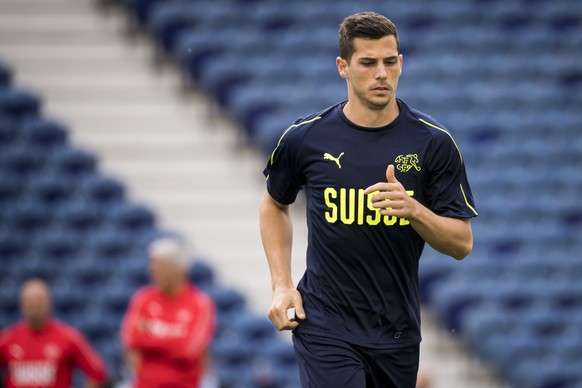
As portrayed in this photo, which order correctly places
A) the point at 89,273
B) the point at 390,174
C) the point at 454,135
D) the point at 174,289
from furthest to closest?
1. the point at 454,135
2. the point at 89,273
3. the point at 174,289
4. the point at 390,174

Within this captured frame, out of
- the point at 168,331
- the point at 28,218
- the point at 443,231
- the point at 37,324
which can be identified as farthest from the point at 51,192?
the point at 443,231

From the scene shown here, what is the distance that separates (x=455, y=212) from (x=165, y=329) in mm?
3656

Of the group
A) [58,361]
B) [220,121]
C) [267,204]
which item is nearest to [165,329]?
[58,361]

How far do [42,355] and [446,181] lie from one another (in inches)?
183

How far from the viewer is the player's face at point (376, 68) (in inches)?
135

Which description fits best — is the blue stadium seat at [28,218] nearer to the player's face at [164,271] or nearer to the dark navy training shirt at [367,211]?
the player's face at [164,271]

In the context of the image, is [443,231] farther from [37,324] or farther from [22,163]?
[22,163]

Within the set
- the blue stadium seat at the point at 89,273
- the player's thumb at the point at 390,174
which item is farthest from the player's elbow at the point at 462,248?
the blue stadium seat at the point at 89,273

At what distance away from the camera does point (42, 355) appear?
7.38 metres

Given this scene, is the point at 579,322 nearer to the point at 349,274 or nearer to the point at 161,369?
the point at 161,369

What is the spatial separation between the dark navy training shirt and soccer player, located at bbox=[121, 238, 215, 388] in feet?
10.5

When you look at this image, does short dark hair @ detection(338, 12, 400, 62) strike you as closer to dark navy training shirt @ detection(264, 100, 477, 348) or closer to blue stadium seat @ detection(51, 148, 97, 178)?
dark navy training shirt @ detection(264, 100, 477, 348)

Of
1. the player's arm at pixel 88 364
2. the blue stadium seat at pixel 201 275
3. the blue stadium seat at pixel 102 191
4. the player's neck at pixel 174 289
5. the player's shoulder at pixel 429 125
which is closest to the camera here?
the player's shoulder at pixel 429 125

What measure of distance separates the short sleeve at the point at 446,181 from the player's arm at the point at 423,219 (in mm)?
45
